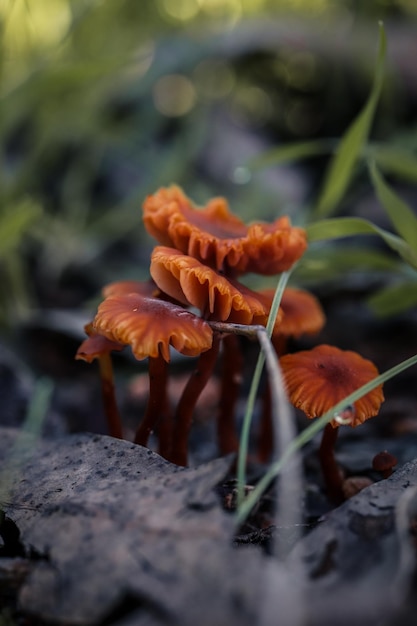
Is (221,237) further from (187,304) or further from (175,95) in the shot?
(175,95)

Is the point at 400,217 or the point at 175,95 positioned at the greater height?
the point at 175,95

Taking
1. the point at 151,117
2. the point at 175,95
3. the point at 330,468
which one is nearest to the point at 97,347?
the point at 330,468

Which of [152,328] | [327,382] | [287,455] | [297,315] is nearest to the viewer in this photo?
[287,455]

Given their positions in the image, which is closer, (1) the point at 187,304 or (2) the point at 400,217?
(1) the point at 187,304

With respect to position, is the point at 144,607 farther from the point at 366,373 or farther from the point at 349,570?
the point at 366,373

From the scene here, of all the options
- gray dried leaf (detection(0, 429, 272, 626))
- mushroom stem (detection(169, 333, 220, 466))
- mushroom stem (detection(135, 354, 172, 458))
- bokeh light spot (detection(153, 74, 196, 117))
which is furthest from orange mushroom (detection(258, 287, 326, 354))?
bokeh light spot (detection(153, 74, 196, 117))

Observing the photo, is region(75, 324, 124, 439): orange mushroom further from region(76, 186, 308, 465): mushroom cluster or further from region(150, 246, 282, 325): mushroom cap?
region(150, 246, 282, 325): mushroom cap

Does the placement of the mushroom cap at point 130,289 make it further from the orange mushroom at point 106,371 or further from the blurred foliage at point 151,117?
the blurred foliage at point 151,117
